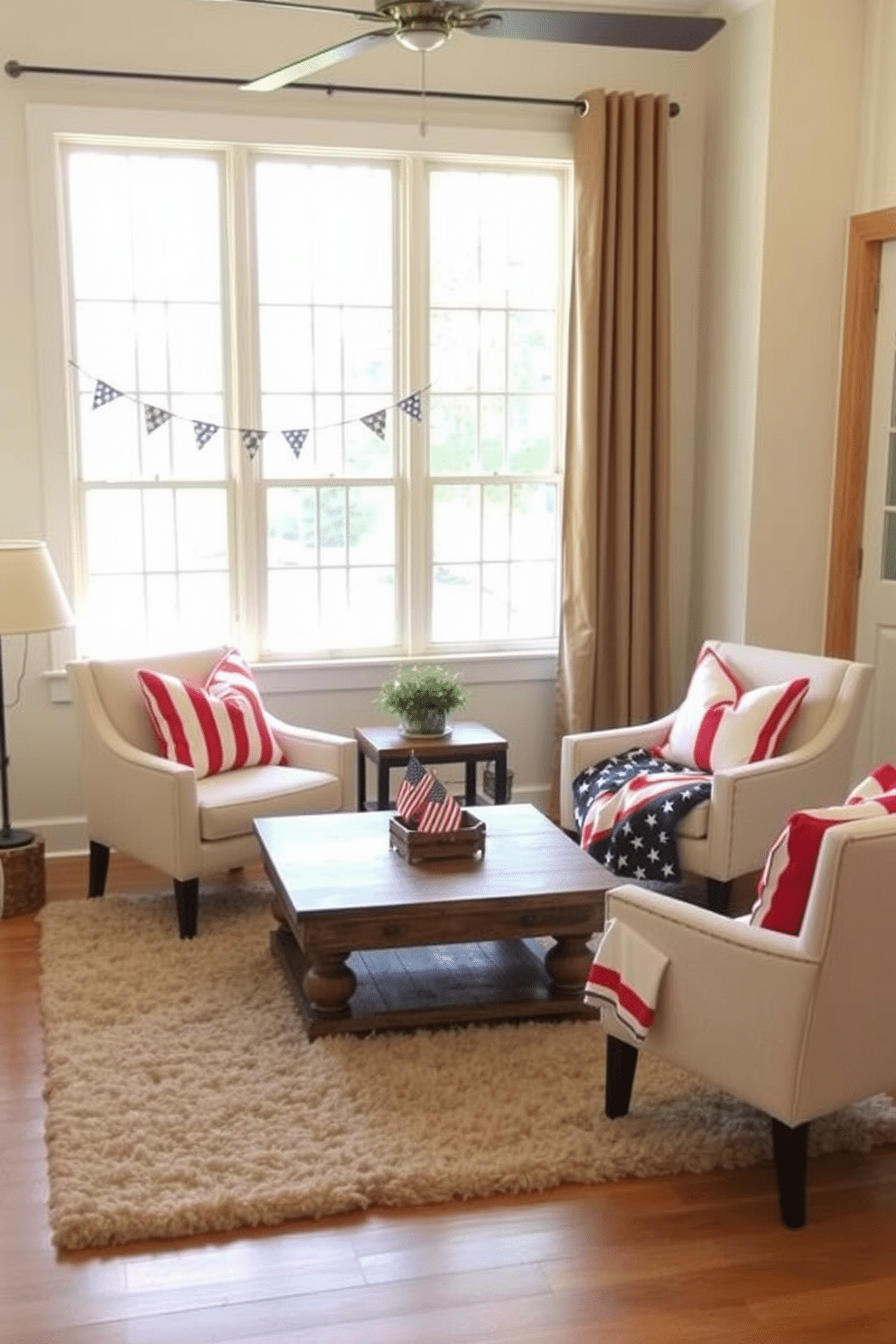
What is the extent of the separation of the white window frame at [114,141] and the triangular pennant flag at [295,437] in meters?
0.24

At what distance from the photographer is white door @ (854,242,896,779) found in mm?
4883

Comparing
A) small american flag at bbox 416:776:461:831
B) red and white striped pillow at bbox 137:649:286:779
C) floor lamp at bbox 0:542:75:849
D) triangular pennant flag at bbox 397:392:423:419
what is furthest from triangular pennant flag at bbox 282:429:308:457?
small american flag at bbox 416:776:461:831

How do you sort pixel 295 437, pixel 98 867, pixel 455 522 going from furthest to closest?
1. pixel 455 522
2. pixel 295 437
3. pixel 98 867

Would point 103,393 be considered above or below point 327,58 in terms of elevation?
below

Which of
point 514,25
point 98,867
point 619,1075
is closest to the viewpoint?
point 514,25

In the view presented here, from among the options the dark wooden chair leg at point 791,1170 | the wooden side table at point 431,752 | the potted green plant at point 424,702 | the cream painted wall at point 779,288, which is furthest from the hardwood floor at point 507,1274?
the cream painted wall at point 779,288

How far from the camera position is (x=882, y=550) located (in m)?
5.01

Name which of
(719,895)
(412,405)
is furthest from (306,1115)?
(412,405)

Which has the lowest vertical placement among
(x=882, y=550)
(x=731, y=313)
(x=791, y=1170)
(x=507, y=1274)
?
(x=507, y=1274)

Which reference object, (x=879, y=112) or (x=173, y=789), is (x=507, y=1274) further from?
(x=879, y=112)

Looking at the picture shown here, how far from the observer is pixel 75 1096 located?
3.14 meters

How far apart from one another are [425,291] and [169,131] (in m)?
1.07

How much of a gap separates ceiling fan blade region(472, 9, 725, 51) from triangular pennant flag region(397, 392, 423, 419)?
2.30 meters

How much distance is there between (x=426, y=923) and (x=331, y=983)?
0.95 feet
